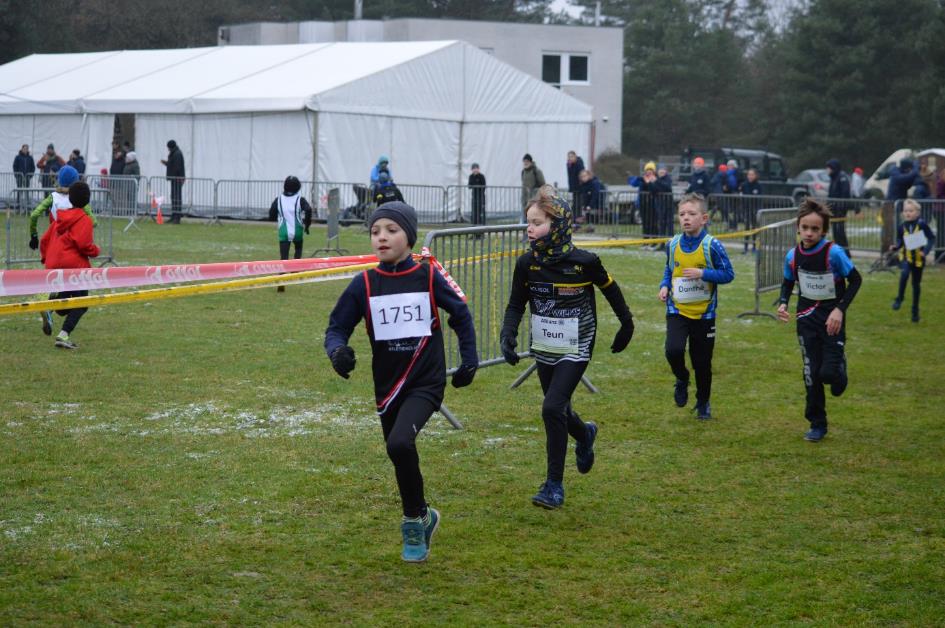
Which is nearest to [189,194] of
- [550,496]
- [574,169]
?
[574,169]

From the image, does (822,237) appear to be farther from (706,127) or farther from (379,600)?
(706,127)

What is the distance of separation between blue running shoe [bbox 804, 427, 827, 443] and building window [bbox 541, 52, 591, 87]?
49027 millimetres

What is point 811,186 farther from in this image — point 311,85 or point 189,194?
point 189,194

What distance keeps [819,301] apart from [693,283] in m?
0.96

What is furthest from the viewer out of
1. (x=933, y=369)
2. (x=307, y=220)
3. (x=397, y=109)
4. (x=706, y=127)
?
(x=706, y=127)

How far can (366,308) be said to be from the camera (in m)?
6.07

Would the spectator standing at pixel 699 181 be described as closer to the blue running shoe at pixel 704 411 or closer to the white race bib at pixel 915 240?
the white race bib at pixel 915 240

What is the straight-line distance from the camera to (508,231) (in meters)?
10.1

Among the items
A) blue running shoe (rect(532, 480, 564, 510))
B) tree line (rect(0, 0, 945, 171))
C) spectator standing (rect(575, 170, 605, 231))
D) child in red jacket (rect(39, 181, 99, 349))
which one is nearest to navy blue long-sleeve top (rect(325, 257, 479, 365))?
blue running shoe (rect(532, 480, 564, 510))

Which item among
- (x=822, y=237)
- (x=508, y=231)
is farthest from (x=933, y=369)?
(x=508, y=231)

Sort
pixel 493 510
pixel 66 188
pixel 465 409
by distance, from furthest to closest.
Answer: pixel 66 188, pixel 465 409, pixel 493 510

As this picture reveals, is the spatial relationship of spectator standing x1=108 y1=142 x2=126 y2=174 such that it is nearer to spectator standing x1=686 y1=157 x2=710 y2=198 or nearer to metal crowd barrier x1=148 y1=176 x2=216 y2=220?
metal crowd barrier x1=148 y1=176 x2=216 y2=220

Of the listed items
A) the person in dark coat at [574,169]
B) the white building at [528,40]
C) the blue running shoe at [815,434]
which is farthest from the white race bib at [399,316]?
the white building at [528,40]

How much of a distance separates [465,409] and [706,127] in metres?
65.9
